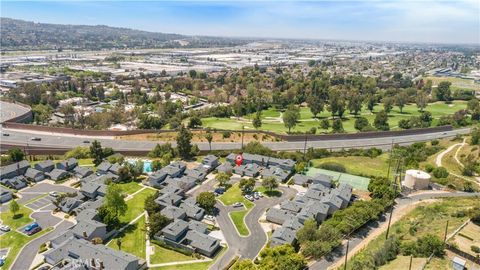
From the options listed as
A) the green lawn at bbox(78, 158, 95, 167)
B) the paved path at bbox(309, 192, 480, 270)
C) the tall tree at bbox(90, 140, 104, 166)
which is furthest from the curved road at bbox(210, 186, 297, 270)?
the green lawn at bbox(78, 158, 95, 167)

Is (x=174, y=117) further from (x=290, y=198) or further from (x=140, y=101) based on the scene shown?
(x=290, y=198)

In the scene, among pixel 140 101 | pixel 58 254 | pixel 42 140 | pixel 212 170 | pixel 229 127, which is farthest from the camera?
pixel 140 101

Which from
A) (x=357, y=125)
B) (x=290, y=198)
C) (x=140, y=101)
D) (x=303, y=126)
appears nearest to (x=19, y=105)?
(x=140, y=101)

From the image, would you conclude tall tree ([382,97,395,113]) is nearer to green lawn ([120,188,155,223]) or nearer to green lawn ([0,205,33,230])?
green lawn ([120,188,155,223])

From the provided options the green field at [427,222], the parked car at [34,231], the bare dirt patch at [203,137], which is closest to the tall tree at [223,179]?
the bare dirt patch at [203,137]

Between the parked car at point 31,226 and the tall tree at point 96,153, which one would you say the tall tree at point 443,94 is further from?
the parked car at point 31,226
